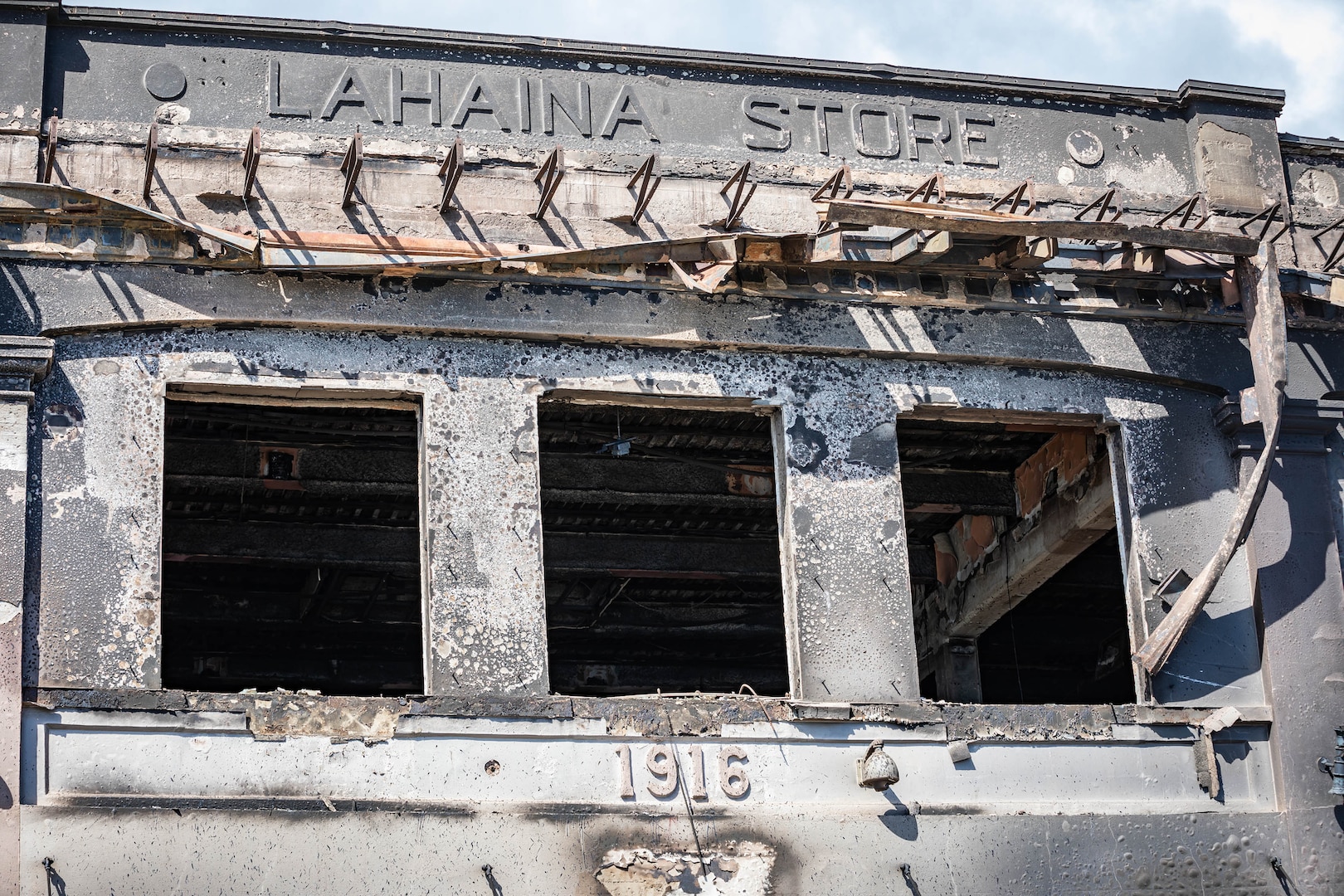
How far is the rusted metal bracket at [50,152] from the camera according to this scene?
11555 millimetres

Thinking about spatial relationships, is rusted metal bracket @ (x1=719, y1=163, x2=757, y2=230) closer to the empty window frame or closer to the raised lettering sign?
the raised lettering sign

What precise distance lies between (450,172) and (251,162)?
3.99 ft

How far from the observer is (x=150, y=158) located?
11.6 m

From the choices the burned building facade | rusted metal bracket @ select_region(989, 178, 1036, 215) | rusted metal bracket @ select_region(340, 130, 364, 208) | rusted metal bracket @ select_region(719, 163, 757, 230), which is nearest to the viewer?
the burned building facade

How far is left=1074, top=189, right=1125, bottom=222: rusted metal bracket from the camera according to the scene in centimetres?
1253

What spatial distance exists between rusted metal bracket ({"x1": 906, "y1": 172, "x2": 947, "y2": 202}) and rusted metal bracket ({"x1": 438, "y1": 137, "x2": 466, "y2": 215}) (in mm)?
2805

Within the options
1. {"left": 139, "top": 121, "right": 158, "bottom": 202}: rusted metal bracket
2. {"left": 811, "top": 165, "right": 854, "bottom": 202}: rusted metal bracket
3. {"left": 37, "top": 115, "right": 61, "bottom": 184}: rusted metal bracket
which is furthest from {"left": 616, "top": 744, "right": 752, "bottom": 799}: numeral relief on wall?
{"left": 37, "top": 115, "right": 61, "bottom": 184}: rusted metal bracket

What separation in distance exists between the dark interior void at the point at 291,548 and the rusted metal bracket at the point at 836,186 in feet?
10.3

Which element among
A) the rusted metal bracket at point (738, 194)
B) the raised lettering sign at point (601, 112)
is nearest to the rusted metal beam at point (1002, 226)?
the rusted metal bracket at point (738, 194)

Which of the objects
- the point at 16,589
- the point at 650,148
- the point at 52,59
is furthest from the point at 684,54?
the point at 16,589

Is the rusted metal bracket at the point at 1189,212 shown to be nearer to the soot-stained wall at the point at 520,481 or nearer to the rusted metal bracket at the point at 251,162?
the soot-stained wall at the point at 520,481

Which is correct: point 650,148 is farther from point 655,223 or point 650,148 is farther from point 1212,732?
point 1212,732

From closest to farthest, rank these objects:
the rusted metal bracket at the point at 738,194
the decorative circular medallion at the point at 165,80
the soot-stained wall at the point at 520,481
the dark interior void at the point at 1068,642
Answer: the soot-stained wall at the point at 520,481 → the decorative circular medallion at the point at 165,80 → the rusted metal bracket at the point at 738,194 → the dark interior void at the point at 1068,642

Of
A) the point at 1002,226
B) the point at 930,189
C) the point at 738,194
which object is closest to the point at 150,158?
the point at 738,194
